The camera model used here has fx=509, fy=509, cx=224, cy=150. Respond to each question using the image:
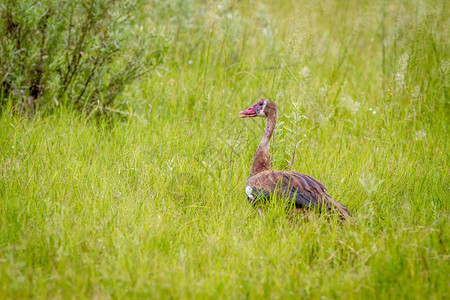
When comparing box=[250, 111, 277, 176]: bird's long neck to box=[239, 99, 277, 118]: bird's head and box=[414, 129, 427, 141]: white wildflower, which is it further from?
box=[414, 129, 427, 141]: white wildflower

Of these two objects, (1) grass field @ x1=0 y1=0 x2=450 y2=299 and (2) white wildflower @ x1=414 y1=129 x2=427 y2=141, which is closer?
(1) grass field @ x1=0 y1=0 x2=450 y2=299

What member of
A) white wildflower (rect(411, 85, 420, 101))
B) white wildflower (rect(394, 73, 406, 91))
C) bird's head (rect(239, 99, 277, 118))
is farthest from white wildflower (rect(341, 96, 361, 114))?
bird's head (rect(239, 99, 277, 118))

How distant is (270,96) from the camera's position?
645 centimetres

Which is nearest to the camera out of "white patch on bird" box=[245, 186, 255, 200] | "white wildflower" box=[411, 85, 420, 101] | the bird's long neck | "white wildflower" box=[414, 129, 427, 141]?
"white patch on bird" box=[245, 186, 255, 200]

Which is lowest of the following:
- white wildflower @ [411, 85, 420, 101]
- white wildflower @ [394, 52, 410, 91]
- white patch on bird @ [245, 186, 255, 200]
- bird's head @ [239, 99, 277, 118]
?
white patch on bird @ [245, 186, 255, 200]

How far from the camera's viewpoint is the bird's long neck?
5.14m

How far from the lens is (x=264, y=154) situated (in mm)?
5172

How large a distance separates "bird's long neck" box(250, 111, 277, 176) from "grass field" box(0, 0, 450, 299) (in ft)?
0.50

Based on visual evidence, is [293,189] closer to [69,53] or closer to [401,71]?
[401,71]

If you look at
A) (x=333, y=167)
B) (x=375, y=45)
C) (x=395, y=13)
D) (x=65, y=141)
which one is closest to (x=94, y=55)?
(x=65, y=141)

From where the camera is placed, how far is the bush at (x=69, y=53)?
6.13 metres

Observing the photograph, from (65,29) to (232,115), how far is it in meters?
2.36

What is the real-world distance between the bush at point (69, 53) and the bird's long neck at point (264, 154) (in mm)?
2017

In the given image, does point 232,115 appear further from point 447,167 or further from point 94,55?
point 447,167
